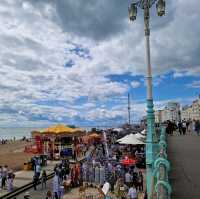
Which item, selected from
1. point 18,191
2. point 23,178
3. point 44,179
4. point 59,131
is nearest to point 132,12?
point 44,179

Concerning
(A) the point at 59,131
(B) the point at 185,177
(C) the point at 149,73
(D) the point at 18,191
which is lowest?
(D) the point at 18,191

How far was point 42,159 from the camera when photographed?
25094 mm

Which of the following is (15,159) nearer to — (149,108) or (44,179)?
(44,179)

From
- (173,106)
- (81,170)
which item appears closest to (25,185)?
(81,170)

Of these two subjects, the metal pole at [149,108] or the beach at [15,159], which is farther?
the beach at [15,159]

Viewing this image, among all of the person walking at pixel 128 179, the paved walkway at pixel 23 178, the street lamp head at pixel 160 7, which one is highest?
the street lamp head at pixel 160 7

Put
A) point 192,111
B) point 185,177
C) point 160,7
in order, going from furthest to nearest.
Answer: point 192,111, point 160,7, point 185,177

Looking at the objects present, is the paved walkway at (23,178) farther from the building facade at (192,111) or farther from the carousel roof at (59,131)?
the building facade at (192,111)

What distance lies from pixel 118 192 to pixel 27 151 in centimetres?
2528

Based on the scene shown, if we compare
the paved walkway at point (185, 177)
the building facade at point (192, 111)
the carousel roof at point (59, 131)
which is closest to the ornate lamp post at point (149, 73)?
the paved walkway at point (185, 177)

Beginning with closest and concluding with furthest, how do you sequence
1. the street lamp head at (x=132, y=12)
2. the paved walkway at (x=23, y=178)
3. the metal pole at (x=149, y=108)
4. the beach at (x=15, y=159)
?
the metal pole at (x=149, y=108) < the street lamp head at (x=132, y=12) < the paved walkway at (x=23, y=178) < the beach at (x=15, y=159)

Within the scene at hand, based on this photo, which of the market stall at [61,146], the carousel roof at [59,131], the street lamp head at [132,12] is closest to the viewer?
the street lamp head at [132,12]

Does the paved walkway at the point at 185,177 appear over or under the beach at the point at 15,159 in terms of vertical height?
over

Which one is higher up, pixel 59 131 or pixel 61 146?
pixel 59 131
